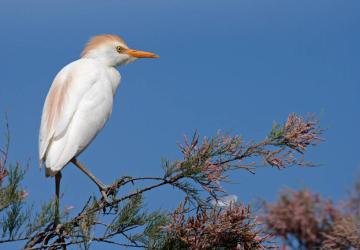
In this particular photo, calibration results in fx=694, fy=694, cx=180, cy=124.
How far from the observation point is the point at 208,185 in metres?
3.58

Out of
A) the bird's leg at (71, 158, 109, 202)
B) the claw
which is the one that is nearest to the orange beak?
the bird's leg at (71, 158, 109, 202)

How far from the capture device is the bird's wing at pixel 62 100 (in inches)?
183

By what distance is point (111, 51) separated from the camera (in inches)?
231

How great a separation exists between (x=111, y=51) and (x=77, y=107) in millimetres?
1064

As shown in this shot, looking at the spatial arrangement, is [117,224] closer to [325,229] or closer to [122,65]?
[122,65]

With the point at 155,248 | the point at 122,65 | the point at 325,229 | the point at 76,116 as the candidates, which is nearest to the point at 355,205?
the point at 325,229

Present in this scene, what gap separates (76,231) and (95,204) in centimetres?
18

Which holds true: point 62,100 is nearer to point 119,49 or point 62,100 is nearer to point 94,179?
point 94,179

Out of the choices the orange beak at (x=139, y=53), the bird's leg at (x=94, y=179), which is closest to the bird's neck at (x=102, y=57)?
the orange beak at (x=139, y=53)

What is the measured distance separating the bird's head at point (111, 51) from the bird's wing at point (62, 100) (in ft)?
1.45

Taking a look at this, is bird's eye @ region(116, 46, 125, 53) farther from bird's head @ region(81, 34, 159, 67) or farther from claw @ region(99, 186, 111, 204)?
claw @ region(99, 186, 111, 204)

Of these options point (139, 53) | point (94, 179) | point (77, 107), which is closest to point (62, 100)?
point (77, 107)

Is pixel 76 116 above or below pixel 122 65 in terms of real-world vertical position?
below

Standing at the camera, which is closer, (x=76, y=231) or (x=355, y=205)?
(x=76, y=231)
